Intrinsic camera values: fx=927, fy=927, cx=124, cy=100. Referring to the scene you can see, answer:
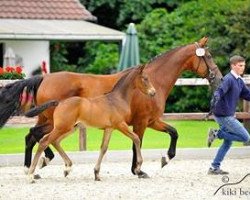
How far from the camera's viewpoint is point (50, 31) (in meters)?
23.9

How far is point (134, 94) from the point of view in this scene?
513 inches

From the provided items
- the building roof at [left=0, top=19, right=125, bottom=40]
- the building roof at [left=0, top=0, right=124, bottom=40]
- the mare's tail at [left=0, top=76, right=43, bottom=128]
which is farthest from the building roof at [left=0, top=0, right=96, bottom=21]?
the mare's tail at [left=0, top=76, right=43, bottom=128]

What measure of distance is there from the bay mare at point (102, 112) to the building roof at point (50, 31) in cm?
1024

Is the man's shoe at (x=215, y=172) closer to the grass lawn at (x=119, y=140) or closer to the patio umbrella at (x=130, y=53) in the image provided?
the grass lawn at (x=119, y=140)

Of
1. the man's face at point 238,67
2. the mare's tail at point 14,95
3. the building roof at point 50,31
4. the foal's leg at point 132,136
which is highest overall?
the man's face at point 238,67

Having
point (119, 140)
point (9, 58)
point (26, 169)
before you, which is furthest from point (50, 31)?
point (26, 169)

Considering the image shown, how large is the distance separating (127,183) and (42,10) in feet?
46.8

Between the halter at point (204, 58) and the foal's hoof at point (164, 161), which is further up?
the halter at point (204, 58)

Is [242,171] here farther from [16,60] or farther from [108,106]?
[16,60]

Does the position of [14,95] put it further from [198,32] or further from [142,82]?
[198,32]

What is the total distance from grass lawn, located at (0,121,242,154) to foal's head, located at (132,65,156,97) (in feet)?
10.9

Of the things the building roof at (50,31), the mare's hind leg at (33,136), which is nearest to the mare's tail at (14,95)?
the mare's hind leg at (33,136)

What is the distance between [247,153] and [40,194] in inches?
210

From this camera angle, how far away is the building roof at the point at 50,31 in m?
23.1
